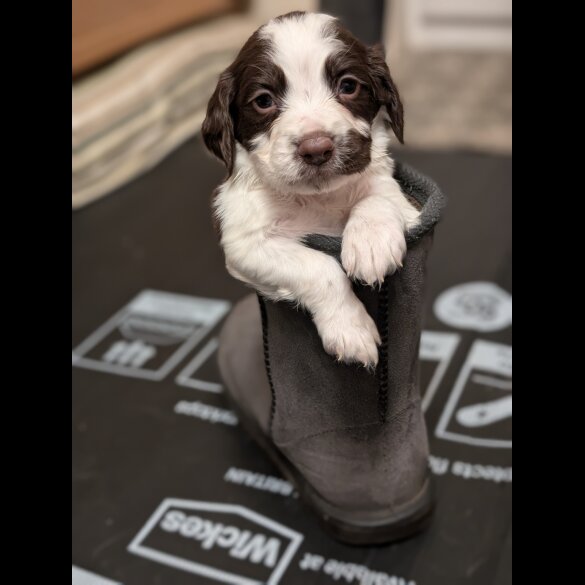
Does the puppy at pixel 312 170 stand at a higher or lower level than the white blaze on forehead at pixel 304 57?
lower

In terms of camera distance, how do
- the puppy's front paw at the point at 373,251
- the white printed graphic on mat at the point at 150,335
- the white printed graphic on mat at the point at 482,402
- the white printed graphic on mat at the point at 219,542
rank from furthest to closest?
1. the white printed graphic on mat at the point at 150,335
2. the white printed graphic on mat at the point at 482,402
3. the white printed graphic on mat at the point at 219,542
4. the puppy's front paw at the point at 373,251

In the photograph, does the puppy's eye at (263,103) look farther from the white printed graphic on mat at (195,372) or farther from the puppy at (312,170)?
the white printed graphic on mat at (195,372)

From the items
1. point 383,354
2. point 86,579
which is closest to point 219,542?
point 86,579

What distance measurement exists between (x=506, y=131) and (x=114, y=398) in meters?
2.43

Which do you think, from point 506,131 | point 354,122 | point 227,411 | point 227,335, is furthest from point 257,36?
point 506,131

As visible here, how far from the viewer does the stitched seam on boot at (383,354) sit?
3.72ft

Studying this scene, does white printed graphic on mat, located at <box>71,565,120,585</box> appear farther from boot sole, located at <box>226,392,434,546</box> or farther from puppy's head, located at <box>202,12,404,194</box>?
puppy's head, located at <box>202,12,404,194</box>

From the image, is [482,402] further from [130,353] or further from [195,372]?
[130,353]

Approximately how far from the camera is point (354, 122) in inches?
46.8

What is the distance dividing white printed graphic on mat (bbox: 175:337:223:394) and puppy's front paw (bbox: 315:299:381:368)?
0.60 metres

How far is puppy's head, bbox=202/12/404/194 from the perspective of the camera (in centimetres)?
113

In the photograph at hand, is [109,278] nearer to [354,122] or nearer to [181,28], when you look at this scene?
[354,122]

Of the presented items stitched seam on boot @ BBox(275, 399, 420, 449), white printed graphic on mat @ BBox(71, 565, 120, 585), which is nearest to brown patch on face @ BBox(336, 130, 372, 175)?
stitched seam on boot @ BBox(275, 399, 420, 449)

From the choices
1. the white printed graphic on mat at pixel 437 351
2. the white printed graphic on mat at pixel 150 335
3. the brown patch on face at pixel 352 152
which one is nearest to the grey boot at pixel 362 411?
the brown patch on face at pixel 352 152
